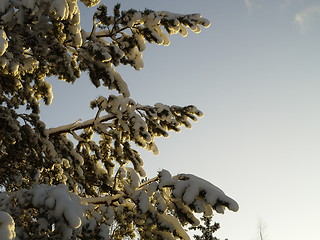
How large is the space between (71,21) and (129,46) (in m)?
1.63

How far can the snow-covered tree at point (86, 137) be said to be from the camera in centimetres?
445

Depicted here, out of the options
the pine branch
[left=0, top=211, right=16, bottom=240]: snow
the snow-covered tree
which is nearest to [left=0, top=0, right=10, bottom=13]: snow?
the snow-covered tree

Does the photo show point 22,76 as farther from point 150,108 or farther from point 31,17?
point 150,108

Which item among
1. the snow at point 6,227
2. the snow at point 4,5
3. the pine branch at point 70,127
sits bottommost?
the snow at point 6,227

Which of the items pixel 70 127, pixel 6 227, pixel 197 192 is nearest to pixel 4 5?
pixel 6 227

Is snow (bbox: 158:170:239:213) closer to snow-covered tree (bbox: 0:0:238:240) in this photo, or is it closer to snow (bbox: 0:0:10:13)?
snow-covered tree (bbox: 0:0:238:240)

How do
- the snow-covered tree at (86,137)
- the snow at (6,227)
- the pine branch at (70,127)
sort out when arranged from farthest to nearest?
the pine branch at (70,127) < the snow-covered tree at (86,137) < the snow at (6,227)

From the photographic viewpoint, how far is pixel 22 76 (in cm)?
664

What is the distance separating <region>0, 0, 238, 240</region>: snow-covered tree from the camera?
4.45 metres

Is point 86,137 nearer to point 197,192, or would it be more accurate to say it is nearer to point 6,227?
point 197,192

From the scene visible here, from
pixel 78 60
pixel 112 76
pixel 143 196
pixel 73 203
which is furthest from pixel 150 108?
pixel 73 203

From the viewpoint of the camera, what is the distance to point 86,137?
7660mm

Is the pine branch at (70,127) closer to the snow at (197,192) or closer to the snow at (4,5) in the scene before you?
the snow at (197,192)

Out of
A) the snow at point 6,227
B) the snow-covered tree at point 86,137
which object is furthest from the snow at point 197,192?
the snow at point 6,227
